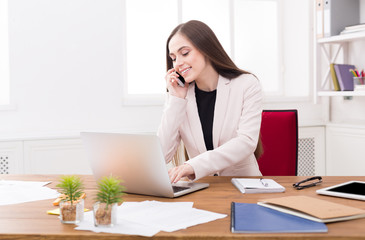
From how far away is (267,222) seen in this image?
1.08m

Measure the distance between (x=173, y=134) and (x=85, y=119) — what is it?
137 centimetres

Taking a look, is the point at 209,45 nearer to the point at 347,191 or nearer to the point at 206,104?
the point at 206,104

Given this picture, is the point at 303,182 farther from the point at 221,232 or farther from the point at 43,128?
the point at 43,128

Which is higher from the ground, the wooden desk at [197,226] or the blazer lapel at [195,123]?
the blazer lapel at [195,123]

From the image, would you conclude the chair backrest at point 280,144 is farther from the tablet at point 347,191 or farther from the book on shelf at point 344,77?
the book on shelf at point 344,77

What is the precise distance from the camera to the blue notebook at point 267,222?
3.35 ft

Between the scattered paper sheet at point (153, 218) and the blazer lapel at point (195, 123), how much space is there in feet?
2.33

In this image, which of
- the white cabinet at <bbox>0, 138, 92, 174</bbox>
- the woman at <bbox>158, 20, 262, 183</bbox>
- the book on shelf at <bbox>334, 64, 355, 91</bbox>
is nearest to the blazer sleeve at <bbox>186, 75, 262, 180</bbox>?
the woman at <bbox>158, 20, 262, 183</bbox>

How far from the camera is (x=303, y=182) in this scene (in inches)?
60.9

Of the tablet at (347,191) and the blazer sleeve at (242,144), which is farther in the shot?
the blazer sleeve at (242,144)

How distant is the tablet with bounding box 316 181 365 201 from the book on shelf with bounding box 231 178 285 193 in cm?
14

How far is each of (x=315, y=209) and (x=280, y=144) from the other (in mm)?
1008

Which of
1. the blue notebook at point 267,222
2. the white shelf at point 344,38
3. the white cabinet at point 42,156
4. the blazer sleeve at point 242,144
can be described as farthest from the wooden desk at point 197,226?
the white shelf at point 344,38

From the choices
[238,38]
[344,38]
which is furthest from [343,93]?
[238,38]
